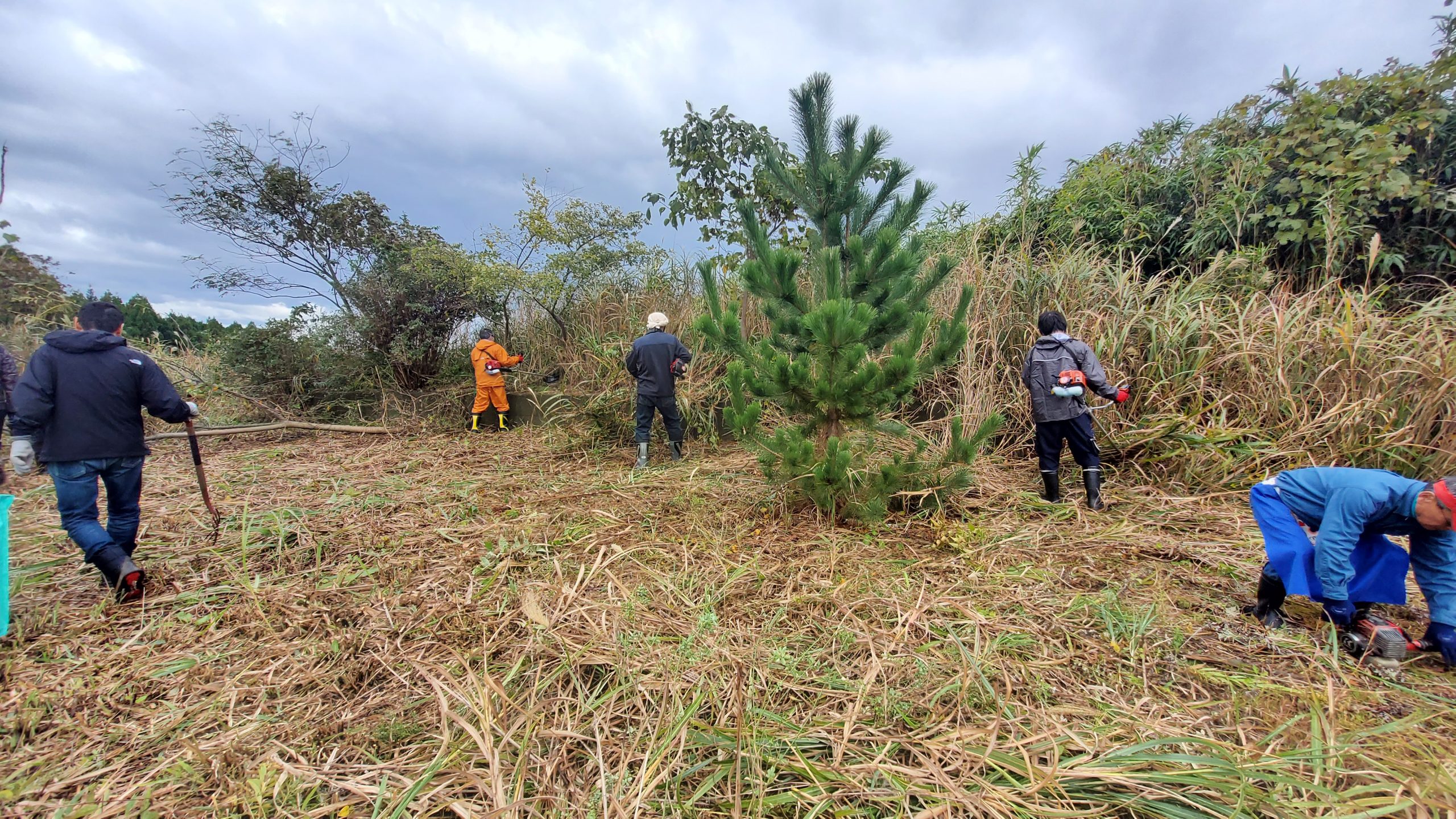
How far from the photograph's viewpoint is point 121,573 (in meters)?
2.72

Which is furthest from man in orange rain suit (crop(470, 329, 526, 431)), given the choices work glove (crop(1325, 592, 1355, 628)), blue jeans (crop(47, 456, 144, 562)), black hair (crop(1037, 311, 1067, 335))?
work glove (crop(1325, 592, 1355, 628))

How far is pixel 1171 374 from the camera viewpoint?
178 inches

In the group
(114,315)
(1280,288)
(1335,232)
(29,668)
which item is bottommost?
(29,668)

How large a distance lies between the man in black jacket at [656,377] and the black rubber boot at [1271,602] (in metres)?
4.35

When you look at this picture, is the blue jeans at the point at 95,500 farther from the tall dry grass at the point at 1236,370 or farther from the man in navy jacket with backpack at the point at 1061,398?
the tall dry grass at the point at 1236,370

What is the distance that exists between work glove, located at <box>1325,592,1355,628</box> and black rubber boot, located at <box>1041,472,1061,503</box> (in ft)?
5.37

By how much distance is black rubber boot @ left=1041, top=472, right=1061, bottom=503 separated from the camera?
3.93 m

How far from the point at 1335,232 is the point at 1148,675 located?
212 inches

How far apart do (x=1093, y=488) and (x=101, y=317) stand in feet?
20.8

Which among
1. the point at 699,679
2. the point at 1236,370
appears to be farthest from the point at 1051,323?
the point at 699,679

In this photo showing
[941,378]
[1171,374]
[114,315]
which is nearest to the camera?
[114,315]

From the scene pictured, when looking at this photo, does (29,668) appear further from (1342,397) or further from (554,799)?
(1342,397)

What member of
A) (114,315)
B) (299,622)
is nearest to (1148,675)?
(299,622)

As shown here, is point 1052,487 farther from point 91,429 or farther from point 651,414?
point 91,429
